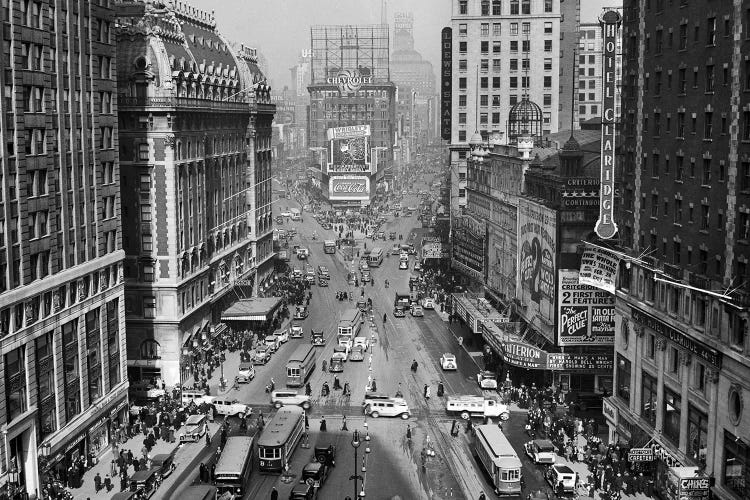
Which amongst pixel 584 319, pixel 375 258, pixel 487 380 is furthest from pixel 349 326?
pixel 375 258

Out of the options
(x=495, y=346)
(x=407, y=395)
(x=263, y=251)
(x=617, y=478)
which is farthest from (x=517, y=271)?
(x=263, y=251)

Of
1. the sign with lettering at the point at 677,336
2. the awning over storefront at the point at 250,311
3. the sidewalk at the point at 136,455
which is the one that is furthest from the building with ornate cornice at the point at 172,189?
the sign with lettering at the point at 677,336

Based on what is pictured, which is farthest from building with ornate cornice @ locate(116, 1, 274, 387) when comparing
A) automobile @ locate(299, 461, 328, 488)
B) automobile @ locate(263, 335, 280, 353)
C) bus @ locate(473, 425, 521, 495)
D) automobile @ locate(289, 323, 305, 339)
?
bus @ locate(473, 425, 521, 495)

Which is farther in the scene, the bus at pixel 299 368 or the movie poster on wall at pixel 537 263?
the bus at pixel 299 368

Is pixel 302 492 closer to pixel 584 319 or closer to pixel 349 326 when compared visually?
pixel 584 319

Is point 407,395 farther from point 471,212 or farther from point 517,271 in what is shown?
point 471,212

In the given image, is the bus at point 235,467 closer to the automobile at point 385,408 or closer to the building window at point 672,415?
the automobile at point 385,408

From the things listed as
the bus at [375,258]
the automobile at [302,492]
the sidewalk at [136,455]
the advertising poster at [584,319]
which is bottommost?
the sidewalk at [136,455]
